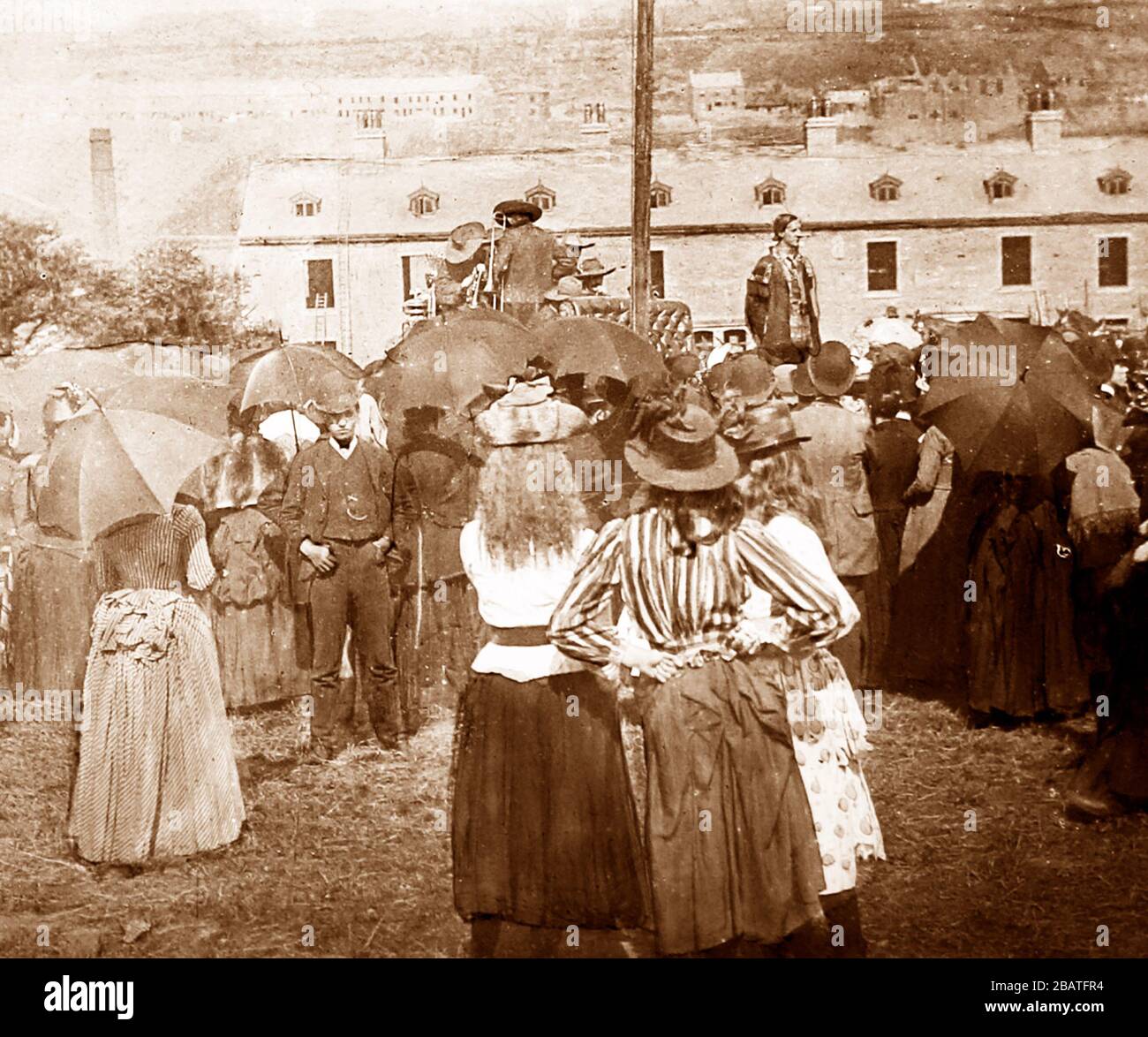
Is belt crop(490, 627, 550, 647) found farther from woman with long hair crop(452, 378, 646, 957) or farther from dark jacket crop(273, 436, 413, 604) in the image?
dark jacket crop(273, 436, 413, 604)

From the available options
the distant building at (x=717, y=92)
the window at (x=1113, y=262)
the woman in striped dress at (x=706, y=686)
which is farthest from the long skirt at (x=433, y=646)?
the window at (x=1113, y=262)

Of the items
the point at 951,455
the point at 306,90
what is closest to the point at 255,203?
the point at 306,90

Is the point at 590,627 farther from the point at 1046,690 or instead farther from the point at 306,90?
the point at 306,90

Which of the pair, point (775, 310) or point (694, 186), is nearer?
point (775, 310)

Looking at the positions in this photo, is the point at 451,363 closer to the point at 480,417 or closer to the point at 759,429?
the point at 480,417

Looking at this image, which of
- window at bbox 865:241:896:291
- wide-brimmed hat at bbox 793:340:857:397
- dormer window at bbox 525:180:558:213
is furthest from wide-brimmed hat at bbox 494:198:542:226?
window at bbox 865:241:896:291

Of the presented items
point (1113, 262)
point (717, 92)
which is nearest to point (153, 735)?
point (717, 92)

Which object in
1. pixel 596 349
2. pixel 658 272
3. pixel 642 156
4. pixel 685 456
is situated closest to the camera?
pixel 685 456
